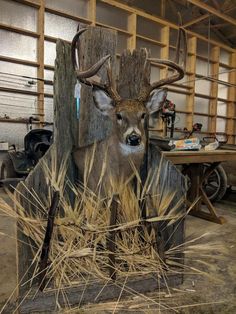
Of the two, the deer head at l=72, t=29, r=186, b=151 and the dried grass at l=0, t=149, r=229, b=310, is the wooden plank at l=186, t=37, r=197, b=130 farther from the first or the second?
the dried grass at l=0, t=149, r=229, b=310

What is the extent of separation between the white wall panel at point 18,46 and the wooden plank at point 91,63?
4.08 metres

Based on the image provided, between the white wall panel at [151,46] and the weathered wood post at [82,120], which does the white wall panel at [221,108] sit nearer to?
the white wall panel at [151,46]

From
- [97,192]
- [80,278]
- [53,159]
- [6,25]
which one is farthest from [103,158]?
[6,25]

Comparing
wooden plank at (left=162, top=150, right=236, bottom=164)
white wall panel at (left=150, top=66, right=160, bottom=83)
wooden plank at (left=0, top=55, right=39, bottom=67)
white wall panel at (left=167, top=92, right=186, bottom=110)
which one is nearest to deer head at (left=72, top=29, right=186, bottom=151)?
wooden plank at (left=162, top=150, right=236, bottom=164)

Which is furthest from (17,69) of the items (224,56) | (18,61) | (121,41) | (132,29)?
(224,56)

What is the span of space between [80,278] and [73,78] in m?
1.10

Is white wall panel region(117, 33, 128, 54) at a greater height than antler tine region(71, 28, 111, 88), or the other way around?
white wall panel region(117, 33, 128, 54)

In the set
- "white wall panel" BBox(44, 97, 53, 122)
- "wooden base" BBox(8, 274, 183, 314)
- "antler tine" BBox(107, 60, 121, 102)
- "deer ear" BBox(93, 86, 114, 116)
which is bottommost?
"wooden base" BBox(8, 274, 183, 314)

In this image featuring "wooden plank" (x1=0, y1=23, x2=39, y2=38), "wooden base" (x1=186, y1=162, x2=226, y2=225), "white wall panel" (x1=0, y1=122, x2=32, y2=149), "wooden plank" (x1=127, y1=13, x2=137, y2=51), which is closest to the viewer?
"wooden base" (x1=186, y1=162, x2=226, y2=225)

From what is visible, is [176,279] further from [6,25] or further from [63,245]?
[6,25]

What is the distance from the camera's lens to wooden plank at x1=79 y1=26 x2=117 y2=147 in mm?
1669

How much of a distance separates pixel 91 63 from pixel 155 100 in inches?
17.7

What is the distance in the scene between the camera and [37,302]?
1.34 m

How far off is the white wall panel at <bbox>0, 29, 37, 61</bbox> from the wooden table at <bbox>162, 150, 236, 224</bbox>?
389 centimetres
